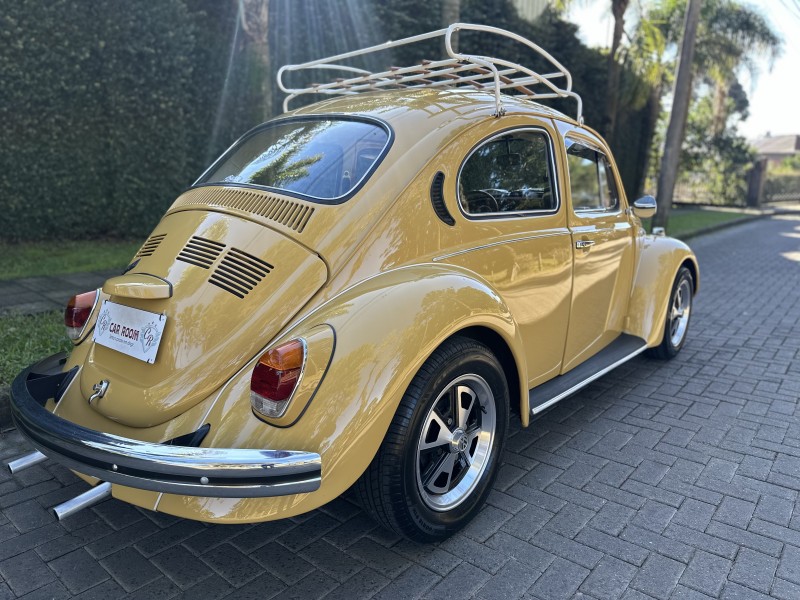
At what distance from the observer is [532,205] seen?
3359 millimetres

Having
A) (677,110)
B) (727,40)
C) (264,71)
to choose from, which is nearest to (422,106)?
(264,71)

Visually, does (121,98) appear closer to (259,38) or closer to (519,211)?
(259,38)

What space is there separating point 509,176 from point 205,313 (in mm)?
1766

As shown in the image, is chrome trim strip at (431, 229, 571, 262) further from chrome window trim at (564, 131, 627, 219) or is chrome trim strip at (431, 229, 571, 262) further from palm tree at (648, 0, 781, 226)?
palm tree at (648, 0, 781, 226)

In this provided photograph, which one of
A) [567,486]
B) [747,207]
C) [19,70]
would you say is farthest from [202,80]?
[747,207]

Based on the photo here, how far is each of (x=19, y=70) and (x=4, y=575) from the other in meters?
6.82

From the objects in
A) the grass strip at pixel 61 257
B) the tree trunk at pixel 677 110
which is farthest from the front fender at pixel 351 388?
the tree trunk at pixel 677 110

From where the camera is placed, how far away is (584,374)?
3.67 meters

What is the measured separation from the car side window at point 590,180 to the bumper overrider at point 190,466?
8.05 ft

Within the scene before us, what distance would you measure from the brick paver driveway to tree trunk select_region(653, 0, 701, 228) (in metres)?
9.66

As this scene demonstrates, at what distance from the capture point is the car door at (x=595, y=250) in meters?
3.65

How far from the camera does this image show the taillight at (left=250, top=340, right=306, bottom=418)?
2.13m

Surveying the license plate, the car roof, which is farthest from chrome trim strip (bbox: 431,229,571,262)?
the license plate

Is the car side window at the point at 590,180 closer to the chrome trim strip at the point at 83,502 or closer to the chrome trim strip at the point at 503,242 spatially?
the chrome trim strip at the point at 503,242
